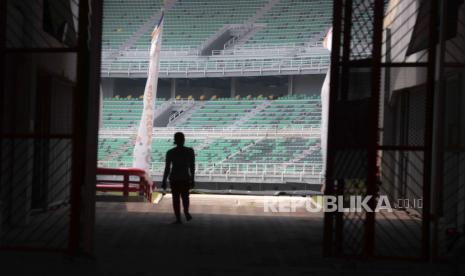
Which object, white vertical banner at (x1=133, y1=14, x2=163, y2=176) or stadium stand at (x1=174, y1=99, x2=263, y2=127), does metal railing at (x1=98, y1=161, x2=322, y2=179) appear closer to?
stadium stand at (x1=174, y1=99, x2=263, y2=127)

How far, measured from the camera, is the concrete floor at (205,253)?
6559 millimetres

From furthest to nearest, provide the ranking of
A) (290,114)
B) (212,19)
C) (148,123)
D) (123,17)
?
(123,17) → (212,19) → (290,114) → (148,123)

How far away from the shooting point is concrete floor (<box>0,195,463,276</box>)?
6.56 metres

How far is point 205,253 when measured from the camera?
7727 millimetres

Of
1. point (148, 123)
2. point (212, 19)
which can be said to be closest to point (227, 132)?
point (212, 19)

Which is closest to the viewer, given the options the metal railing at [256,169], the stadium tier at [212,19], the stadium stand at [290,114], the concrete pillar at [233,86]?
the metal railing at [256,169]

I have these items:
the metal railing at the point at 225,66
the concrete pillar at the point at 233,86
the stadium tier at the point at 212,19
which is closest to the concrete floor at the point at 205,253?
the metal railing at the point at 225,66

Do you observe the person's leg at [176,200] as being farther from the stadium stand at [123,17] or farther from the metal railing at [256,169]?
the stadium stand at [123,17]

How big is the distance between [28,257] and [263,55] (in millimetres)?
40345

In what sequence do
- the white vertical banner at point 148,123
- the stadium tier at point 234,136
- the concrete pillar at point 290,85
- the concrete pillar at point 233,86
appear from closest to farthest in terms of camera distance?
the white vertical banner at point 148,123, the stadium tier at point 234,136, the concrete pillar at point 290,85, the concrete pillar at point 233,86

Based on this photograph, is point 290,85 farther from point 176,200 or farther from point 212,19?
point 176,200

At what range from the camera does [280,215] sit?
12977mm

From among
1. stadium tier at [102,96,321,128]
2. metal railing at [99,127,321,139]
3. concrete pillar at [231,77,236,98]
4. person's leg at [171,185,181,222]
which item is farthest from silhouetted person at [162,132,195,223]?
concrete pillar at [231,77,236,98]

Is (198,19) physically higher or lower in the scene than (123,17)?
lower
